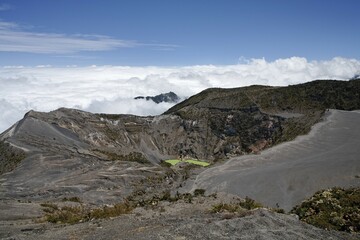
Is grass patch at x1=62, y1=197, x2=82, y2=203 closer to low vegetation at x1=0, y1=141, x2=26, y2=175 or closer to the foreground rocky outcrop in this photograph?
the foreground rocky outcrop

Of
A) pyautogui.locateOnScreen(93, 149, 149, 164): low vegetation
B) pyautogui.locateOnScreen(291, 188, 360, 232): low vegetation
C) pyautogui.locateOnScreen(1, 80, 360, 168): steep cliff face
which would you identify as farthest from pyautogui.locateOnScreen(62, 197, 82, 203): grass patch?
pyautogui.locateOnScreen(1, 80, 360, 168): steep cliff face

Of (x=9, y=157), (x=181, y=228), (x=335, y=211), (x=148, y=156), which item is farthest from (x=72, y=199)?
(x=148, y=156)

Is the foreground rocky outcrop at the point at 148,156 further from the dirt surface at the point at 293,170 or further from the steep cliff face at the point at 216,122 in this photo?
the dirt surface at the point at 293,170

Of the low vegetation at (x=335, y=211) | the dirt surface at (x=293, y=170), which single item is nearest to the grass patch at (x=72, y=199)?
the dirt surface at (x=293, y=170)

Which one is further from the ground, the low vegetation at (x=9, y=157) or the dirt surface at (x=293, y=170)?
the low vegetation at (x=9, y=157)

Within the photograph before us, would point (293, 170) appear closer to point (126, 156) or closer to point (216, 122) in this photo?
point (126, 156)

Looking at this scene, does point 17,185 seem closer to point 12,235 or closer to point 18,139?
point 18,139
